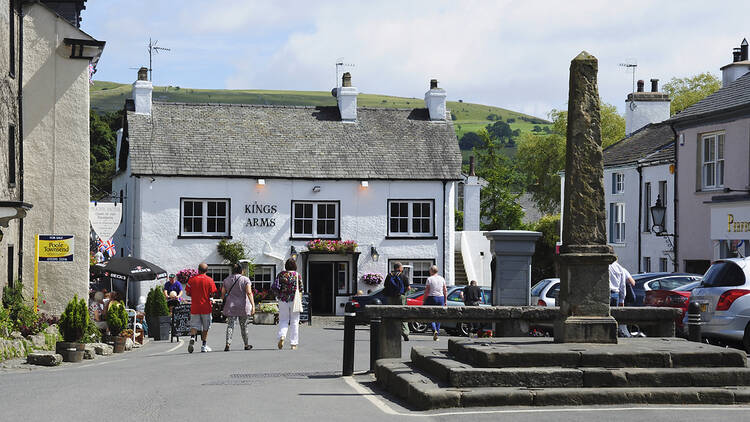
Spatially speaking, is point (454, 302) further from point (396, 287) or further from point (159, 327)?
point (159, 327)

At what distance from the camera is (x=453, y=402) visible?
10547mm

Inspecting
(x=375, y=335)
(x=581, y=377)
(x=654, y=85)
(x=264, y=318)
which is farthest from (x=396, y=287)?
(x=654, y=85)

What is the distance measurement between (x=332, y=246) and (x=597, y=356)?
102ft

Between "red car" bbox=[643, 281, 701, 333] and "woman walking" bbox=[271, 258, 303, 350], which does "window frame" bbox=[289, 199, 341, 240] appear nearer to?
"woman walking" bbox=[271, 258, 303, 350]

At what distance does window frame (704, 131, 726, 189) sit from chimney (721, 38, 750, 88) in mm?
6007

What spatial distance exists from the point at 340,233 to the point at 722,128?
708 inches

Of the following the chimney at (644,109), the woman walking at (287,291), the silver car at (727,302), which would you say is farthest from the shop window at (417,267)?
the silver car at (727,302)

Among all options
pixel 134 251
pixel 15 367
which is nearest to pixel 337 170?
pixel 134 251

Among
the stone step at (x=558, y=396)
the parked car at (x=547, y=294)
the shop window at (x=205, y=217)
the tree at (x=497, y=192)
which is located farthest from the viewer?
the tree at (x=497, y=192)

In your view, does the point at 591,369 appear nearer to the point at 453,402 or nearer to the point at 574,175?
the point at 453,402

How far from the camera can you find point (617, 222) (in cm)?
4541

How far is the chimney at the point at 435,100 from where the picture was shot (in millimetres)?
46250

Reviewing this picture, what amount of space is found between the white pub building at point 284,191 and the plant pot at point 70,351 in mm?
22402

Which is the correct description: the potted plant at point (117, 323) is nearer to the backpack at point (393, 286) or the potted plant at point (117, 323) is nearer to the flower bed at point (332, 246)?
the backpack at point (393, 286)
